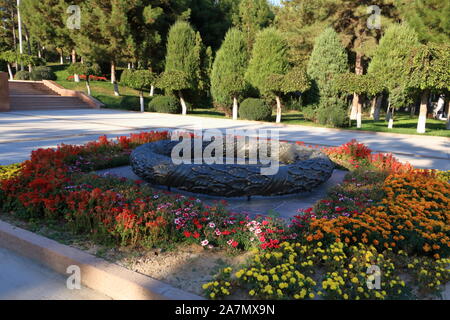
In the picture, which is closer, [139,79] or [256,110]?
[256,110]

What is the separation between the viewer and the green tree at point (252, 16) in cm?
3453

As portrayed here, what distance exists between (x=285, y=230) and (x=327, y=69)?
16.9 metres

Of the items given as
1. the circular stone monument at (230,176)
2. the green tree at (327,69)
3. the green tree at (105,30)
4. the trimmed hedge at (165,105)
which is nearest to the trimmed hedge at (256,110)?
the green tree at (327,69)

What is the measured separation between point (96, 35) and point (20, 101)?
27.1 feet

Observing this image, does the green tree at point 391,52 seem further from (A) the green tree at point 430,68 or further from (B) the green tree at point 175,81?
(B) the green tree at point 175,81

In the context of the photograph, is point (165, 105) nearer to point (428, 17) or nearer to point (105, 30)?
point (105, 30)

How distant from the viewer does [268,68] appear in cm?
1981

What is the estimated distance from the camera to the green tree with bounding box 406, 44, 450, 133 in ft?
45.3

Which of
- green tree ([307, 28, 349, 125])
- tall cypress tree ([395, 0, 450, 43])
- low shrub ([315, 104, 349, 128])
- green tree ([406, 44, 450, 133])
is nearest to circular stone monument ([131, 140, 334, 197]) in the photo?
green tree ([406, 44, 450, 133])

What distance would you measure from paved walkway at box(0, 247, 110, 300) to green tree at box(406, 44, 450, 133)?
15.0m

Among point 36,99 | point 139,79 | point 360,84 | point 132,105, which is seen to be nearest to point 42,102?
point 36,99

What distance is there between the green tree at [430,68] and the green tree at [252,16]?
71.8 ft

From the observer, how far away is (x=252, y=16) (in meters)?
34.7
